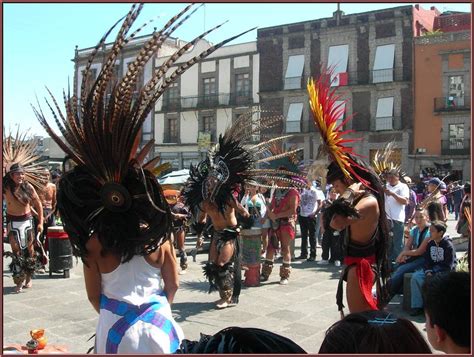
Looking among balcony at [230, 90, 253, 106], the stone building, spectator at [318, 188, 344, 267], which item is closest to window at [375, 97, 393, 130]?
the stone building

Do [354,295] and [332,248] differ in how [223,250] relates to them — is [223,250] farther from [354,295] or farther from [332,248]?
[332,248]

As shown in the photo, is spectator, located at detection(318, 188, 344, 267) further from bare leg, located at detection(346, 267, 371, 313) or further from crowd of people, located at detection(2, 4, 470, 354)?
bare leg, located at detection(346, 267, 371, 313)

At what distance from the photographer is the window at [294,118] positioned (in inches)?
1222

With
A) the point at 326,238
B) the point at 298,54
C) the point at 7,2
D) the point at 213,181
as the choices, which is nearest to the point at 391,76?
the point at 298,54

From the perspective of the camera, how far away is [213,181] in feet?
18.6

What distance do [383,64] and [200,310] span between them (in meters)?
26.7

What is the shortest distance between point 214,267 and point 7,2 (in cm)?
389

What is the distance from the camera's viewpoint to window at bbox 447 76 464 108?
2762cm

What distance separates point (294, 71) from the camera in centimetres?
3194

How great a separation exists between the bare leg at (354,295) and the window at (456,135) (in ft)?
87.8

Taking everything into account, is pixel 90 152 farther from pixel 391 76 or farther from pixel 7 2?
pixel 391 76

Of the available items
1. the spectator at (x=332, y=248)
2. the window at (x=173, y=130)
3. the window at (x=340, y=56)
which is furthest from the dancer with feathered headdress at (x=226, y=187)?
the window at (x=173, y=130)

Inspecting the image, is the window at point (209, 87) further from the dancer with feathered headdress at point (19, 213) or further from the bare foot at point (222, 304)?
the bare foot at point (222, 304)

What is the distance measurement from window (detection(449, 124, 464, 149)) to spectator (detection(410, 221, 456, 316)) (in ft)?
79.6
